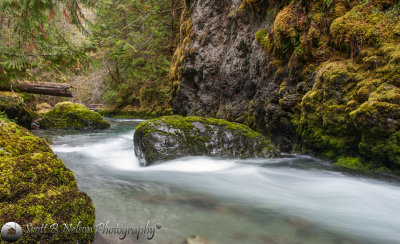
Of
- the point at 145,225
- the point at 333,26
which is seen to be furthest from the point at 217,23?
the point at 145,225

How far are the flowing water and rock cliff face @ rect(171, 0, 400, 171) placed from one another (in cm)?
70

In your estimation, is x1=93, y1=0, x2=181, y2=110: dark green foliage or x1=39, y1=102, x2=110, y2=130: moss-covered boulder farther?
x1=93, y1=0, x2=181, y2=110: dark green foliage

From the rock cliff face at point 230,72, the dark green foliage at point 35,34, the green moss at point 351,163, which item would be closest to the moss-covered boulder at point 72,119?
the rock cliff face at point 230,72

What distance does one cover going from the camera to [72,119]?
11398 millimetres

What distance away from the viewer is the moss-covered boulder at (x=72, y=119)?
36.5 feet

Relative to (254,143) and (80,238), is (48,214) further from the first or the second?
(254,143)

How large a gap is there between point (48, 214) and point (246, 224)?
6.39 feet

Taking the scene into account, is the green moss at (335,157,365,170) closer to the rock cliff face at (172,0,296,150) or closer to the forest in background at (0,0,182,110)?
the rock cliff face at (172,0,296,150)

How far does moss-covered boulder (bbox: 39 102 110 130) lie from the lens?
438 inches

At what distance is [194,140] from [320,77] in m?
3.14

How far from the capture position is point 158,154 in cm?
541

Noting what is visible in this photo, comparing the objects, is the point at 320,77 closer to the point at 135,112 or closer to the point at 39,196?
the point at 39,196

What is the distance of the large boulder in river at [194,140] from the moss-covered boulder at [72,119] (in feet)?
23.0

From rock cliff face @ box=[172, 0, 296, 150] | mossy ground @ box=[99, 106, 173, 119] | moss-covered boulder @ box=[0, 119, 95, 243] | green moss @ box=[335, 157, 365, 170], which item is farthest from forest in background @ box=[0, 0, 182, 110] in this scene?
green moss @ box=[335, 157, 365, 170]
